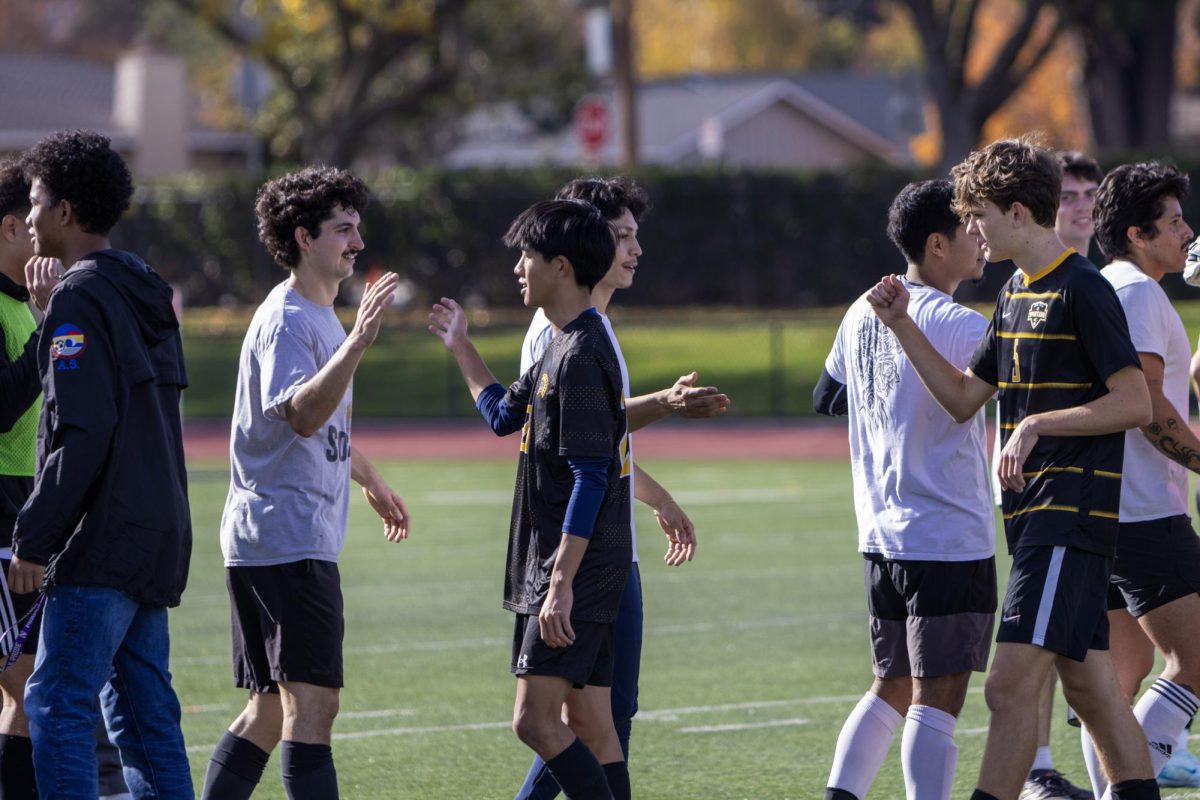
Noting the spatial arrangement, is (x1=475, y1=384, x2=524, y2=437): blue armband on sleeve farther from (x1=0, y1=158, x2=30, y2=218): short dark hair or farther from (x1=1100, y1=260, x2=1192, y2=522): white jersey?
(x1=1100, y1=260, x2=1192, y2=522): white jersey

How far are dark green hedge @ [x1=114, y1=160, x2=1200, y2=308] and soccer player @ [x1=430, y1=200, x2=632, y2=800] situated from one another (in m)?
28.5

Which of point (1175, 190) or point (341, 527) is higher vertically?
point (1175, 190)

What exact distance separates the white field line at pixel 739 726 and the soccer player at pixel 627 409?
2.02 metres

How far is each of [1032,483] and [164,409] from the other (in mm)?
2528

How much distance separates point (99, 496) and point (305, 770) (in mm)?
1004

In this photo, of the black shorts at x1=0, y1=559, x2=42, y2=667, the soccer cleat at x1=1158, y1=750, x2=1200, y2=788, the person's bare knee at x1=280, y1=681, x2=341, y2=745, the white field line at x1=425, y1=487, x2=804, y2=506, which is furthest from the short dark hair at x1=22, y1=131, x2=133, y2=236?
the white field line at x1=425, y1=487, x2=804, y2=506

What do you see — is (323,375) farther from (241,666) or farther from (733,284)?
(733,284)

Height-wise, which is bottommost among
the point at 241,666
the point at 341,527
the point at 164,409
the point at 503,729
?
the point at 503,729

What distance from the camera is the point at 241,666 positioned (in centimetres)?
559

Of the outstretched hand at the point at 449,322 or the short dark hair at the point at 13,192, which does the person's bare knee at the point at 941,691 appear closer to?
the outstretched hand at the point at 449,322

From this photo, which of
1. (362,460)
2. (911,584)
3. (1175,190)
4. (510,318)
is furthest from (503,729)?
(510,318)

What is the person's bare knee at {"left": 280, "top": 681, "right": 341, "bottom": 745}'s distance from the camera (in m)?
5.34

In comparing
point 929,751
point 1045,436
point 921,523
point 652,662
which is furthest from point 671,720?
point 1045,436

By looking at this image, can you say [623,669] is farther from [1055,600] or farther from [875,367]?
[1055,600]
